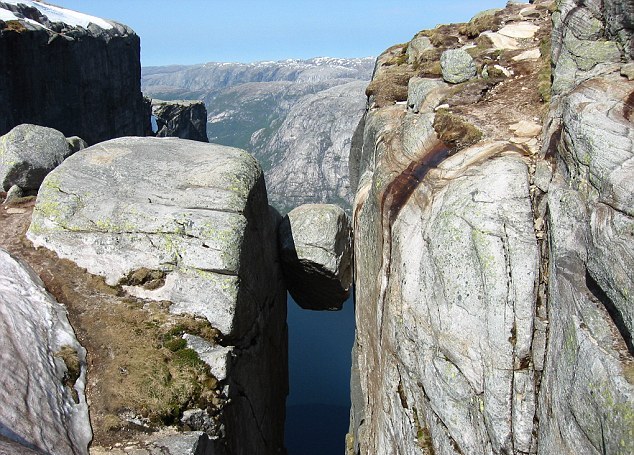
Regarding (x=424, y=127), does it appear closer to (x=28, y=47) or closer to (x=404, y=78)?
(x=404, y=78)

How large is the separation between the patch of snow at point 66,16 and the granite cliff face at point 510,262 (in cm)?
9069

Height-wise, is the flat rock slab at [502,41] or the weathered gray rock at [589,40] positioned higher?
the flat rock slab at [502,41]

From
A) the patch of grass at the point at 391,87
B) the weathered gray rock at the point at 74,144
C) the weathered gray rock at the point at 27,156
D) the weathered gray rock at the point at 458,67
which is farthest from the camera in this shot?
the weathered gray rock at the point at 74,144

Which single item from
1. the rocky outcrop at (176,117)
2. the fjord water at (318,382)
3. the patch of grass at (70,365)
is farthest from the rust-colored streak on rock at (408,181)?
the rocky outcrop at (176,117)

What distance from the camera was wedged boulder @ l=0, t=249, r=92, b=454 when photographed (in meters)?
11.4

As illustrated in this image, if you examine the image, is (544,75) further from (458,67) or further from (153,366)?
(153,366)

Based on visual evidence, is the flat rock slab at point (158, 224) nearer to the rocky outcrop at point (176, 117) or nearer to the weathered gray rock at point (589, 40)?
the weathered gray rock at point (589, 40)

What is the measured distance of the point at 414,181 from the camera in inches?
620

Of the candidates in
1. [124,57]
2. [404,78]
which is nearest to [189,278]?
[404,78]

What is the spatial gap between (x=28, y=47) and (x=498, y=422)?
85495mm

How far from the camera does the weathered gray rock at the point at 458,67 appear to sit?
20.3 metres

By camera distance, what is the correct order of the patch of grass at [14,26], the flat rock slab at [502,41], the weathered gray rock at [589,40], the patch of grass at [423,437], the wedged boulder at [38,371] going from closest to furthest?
the wedged boulder at [38,371] → the patch of grass at [423,437] → the weathered gray rock at [589,40] → the flat rock slab at [502,41] → the patch of grass at [14,26]

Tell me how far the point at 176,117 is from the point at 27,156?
140 m

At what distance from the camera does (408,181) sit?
15984mm
